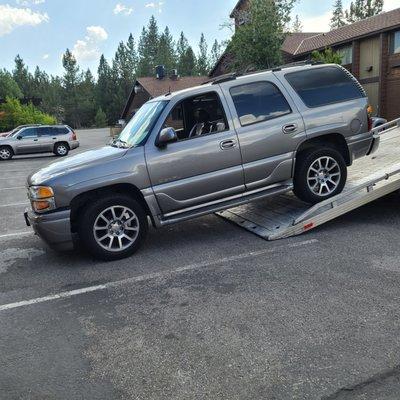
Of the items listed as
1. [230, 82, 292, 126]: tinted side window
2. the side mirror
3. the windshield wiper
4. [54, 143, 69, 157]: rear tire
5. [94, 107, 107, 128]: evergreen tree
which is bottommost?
[94, 107, 107, 128]: evergreen tree

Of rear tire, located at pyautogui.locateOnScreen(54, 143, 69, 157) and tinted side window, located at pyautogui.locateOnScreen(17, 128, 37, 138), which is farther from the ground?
tinted side window, located at pyautogui.locateOnScreen(17, 128, 37, 138)

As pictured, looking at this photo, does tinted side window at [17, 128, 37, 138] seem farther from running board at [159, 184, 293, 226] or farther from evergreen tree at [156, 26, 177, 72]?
evergreen tree at [156, 26, 177, 72]

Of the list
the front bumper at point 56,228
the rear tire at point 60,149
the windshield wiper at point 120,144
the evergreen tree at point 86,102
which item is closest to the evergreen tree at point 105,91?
the evergreen tree at point 86,102

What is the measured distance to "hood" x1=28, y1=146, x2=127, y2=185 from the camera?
212 inches

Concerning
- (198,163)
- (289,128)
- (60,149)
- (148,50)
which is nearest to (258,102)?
(289,128)

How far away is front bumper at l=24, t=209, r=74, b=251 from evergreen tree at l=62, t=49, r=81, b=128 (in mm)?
107034

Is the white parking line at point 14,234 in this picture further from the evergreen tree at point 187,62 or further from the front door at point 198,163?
the evergreen tree at point 187,62

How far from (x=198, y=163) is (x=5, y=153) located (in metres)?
21.3

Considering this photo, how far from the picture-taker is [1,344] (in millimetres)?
3709

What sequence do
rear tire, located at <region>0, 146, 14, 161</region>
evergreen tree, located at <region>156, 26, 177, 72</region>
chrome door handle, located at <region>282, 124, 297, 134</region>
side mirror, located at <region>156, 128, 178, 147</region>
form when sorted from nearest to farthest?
side mirror, located at <region>156, 128, 178, 147</region>
chrome door handle, located at <region>282, 124, 297, 134</region>
rear tire, located at <region>0, 146, 14, 161</region>
evergreen tree, located at <region>156, 26, 177, 72</region>

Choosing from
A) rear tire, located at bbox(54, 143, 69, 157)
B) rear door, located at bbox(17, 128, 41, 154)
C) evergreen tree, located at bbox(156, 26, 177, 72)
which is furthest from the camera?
evergreen tree, located at bbox(156, 26, 177, 72)

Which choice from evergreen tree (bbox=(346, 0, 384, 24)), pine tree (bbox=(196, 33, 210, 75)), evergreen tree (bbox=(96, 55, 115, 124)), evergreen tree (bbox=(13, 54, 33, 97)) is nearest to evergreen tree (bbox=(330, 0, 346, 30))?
evergreen tree (bbox=(346, 0, 384, 24))

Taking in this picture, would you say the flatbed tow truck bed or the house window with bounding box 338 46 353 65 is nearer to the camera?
the flatbed tow truck bed

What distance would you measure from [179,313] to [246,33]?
2518 cm
